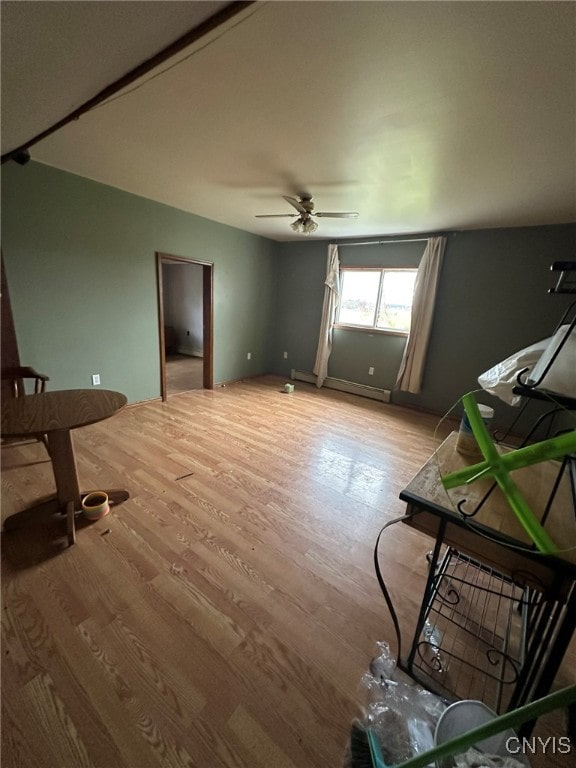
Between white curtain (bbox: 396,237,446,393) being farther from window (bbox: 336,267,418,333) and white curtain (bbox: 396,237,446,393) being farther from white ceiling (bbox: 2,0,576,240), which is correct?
white ceiling (bbox: 2,0,576,240)

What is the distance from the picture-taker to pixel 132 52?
3.76ft

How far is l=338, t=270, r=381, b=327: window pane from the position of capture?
4.37 metres

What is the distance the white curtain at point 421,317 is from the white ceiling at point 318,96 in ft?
3.53

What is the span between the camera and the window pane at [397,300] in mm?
4078

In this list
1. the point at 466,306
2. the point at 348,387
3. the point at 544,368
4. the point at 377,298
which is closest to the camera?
the point at 544,368

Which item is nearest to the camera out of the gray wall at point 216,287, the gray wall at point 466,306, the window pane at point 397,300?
the gray wall at point 216,287

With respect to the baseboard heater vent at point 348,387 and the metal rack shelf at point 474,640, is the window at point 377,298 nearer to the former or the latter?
the baseboard heater vent at point 348,387

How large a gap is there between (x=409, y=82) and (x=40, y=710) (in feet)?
9.09

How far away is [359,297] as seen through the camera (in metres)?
4.52

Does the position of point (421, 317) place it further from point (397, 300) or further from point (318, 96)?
point (318, 96)

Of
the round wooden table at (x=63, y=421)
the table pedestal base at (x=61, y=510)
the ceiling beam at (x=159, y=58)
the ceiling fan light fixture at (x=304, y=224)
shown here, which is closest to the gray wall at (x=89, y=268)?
the ceiling beam at (x=159, y=58)

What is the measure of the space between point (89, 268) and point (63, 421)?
82.7 inches

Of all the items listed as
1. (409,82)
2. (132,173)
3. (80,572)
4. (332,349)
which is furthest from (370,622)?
(332,349)

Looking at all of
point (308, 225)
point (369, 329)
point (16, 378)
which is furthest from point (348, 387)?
point (16, 378)
